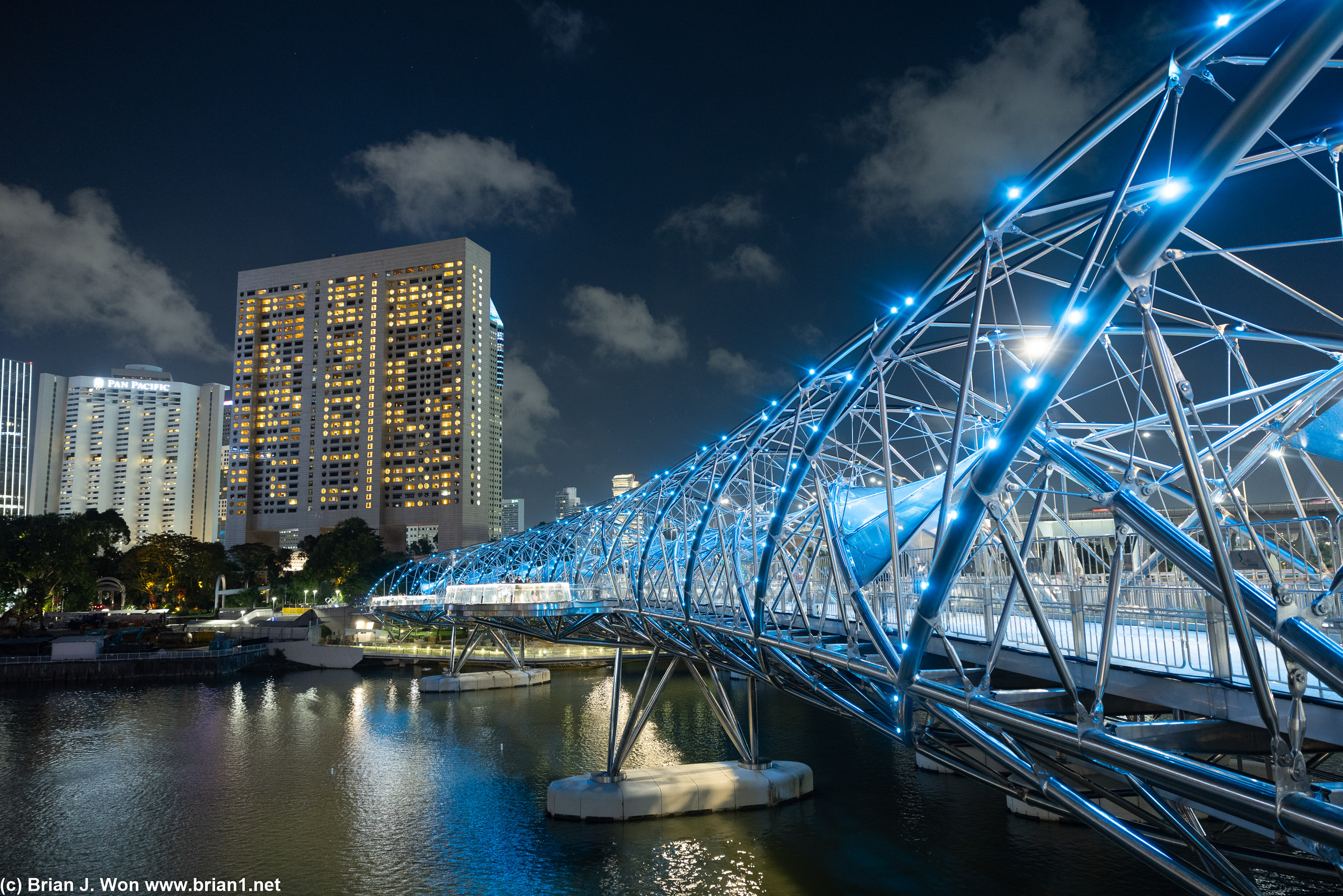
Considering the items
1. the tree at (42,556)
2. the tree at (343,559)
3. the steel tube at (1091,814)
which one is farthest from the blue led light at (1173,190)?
the tree at (343,559)

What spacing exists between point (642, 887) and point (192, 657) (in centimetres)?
7294

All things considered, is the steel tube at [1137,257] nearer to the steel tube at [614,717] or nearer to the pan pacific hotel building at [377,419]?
the steel tube at [614,717]

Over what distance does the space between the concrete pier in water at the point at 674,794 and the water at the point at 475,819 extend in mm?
518

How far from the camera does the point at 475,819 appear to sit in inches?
1308

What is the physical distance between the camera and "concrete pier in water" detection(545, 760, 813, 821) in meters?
32.2

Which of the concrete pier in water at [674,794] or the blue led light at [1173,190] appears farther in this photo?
the concrete pier in water at [674,794]

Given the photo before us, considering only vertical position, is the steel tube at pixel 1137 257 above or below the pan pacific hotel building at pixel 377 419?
below

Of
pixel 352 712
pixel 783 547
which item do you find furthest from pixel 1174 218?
pixel 352 712

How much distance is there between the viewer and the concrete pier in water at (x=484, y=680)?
69.1 m

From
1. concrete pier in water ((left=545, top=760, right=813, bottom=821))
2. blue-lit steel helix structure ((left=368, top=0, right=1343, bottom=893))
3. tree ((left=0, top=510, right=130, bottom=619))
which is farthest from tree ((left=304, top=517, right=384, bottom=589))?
blue-lit steel helix structure ((left=368, top=0, right=1343, bottom=893))

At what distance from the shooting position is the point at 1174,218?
7133 mm

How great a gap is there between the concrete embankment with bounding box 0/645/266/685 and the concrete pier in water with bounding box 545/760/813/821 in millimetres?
62907

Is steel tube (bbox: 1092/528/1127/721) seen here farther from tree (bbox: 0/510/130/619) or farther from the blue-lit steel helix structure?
tree (bbox: 0/510/130/619)

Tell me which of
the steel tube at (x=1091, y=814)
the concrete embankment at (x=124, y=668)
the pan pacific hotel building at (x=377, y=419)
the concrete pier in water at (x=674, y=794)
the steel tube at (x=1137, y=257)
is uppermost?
the pan pacific hotel building at (x=377, y=419)
